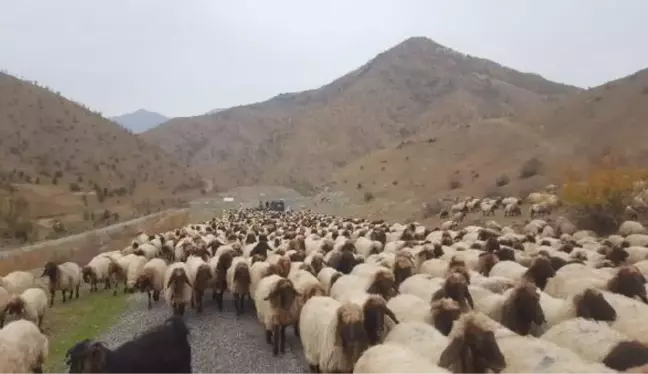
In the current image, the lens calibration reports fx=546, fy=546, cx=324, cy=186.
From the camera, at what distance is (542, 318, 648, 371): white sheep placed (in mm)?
5633

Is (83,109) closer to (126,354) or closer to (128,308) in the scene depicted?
(128,308)

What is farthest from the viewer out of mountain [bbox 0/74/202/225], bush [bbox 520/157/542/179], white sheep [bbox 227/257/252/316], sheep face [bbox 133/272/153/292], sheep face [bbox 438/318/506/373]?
mountain [bbox 0/74/202/225]

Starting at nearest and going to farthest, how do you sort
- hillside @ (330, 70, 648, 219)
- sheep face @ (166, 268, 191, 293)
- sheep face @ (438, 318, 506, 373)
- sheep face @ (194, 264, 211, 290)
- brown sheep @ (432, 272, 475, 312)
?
sheep face @ (438, 318, 506, 373), brown sheep @ (432, 272, 475, 312), sheep face @ (166, 268, 191, 293), sheep face @ (194, 264, 211, 290), hillside @ (330, 70, 648, 219)

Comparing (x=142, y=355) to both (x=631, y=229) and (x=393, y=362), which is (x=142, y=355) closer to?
(x=393, y=362)

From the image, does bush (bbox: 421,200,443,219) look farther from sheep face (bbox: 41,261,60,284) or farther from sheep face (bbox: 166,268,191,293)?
sheep face (bbox: 166,268,191,293)

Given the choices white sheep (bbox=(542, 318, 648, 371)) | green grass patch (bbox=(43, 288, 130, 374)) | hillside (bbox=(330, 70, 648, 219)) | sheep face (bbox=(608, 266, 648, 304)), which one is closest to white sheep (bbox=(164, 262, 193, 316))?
green grass patch (bbox=(43, 288, 130, 374))

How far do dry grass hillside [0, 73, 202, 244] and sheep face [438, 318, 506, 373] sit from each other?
35.6 m

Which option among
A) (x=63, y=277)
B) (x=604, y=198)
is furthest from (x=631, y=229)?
(x=63, y=277)

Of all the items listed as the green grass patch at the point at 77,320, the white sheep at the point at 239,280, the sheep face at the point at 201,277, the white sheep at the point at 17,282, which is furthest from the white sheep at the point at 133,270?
the white sheep at the point at 239,280

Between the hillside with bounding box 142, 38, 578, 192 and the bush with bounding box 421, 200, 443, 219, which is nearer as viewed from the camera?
the bush with bounding box 421, 200, 443, 219

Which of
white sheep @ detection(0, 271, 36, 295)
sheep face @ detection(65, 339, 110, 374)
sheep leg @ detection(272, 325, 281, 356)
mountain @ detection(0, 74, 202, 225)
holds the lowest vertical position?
sheep leg @ detection(272, 325, 281, 356)

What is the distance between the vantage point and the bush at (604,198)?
24359 millimetres

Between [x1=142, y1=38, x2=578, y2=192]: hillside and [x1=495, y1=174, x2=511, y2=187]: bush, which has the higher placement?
[x1=142, y1=38, x2=578, y2=192]: hillside

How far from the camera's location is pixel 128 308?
50.7ft
